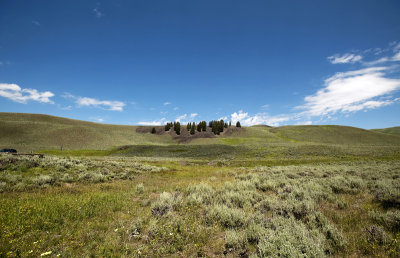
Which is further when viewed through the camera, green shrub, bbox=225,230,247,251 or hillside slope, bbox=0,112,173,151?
hillside slope, bbox=0,112,173,151

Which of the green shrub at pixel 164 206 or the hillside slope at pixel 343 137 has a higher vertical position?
the hillside slope at pixel 343 137

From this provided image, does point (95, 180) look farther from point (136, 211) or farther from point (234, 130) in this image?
point (234, 130)

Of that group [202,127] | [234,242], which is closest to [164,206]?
[234,242]

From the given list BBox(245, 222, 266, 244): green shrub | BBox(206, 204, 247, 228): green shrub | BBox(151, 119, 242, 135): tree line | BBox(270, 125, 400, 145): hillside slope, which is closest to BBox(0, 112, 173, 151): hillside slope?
BBox(151, 119, 242, 135): tree line

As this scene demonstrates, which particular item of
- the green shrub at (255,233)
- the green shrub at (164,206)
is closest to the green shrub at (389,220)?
the green shrub at (255,233)

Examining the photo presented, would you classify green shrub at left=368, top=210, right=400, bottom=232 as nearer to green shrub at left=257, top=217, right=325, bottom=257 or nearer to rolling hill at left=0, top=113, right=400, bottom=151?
green shrub at left=257, top=217, right=325, bottom=257

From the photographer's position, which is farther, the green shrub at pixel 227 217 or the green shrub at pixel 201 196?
the green shrub at pixel 201 196

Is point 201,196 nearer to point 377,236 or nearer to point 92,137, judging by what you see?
point 377,236

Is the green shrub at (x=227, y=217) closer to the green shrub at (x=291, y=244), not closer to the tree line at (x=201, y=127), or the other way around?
the green shrub at (x=291, y=244)

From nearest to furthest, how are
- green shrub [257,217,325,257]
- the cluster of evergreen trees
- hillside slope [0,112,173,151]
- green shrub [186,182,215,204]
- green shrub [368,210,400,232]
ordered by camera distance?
green shrub [257,217,325,257] < green shrub [368,210,400,232] < green shrub [186,182,215,204] < hillside slope [0,112,173,151] < the cluster of evergreen trees

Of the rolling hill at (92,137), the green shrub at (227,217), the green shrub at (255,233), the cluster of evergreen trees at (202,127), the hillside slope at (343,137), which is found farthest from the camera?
the cluster of evergreen trees at (202,127)

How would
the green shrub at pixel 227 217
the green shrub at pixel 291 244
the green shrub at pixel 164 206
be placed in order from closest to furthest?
the green shrub at pixel 291 244, the green shrub at pixel 227 217, the green shrub at pixel 164 206

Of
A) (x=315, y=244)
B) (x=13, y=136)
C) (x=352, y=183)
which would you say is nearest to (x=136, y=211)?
(x=315, y=244)

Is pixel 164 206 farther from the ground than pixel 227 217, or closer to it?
closer to it
